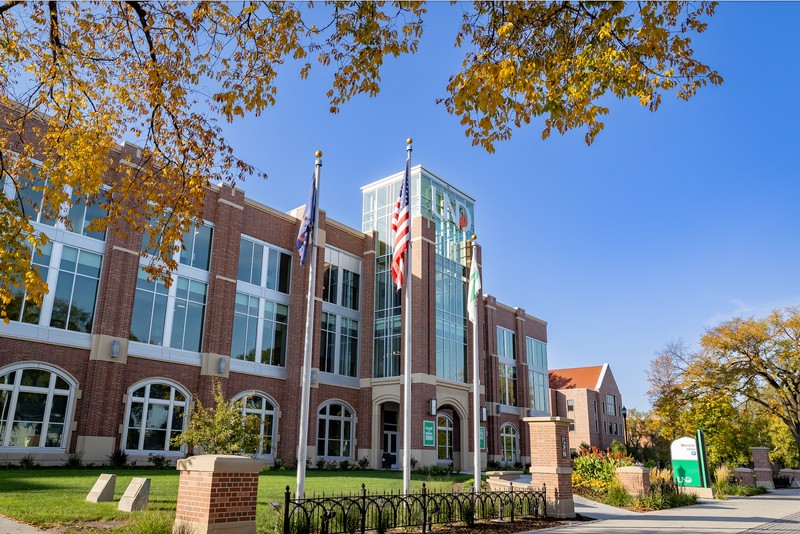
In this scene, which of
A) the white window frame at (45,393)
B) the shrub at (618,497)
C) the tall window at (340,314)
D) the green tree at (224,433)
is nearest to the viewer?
the green tree at (224,433)

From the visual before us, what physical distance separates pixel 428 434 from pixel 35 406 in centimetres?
1935

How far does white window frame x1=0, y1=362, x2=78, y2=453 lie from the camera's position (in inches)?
827

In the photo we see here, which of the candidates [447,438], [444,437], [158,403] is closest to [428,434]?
[444,437]

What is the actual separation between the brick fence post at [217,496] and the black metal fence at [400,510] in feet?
2.95

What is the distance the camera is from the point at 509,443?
150 ft

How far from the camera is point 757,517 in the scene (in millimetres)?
15047

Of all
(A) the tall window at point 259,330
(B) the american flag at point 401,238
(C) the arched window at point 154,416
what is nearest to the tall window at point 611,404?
(A) the tall window at point 259,330

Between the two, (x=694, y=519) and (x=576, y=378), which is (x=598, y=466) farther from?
(x=576, y=378)

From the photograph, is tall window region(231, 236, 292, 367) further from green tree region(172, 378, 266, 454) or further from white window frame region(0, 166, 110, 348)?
green tree region(172, 378, 266, 454)

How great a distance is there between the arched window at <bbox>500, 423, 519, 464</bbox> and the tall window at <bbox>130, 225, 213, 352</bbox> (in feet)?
85.6

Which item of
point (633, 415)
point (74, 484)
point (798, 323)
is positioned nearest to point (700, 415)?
point (798, 323)

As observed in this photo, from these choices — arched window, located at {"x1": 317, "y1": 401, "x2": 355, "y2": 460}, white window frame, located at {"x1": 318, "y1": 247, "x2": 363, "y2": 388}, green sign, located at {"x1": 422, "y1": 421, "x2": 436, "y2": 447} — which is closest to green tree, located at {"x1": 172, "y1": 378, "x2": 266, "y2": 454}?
arched window, located at {"x1": 317, "y1": 401, "x2": 355, "y2": 460}

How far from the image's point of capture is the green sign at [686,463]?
22.8 m

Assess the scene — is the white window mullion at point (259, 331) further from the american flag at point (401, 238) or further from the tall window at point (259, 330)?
the american flag at point (401, 238)
